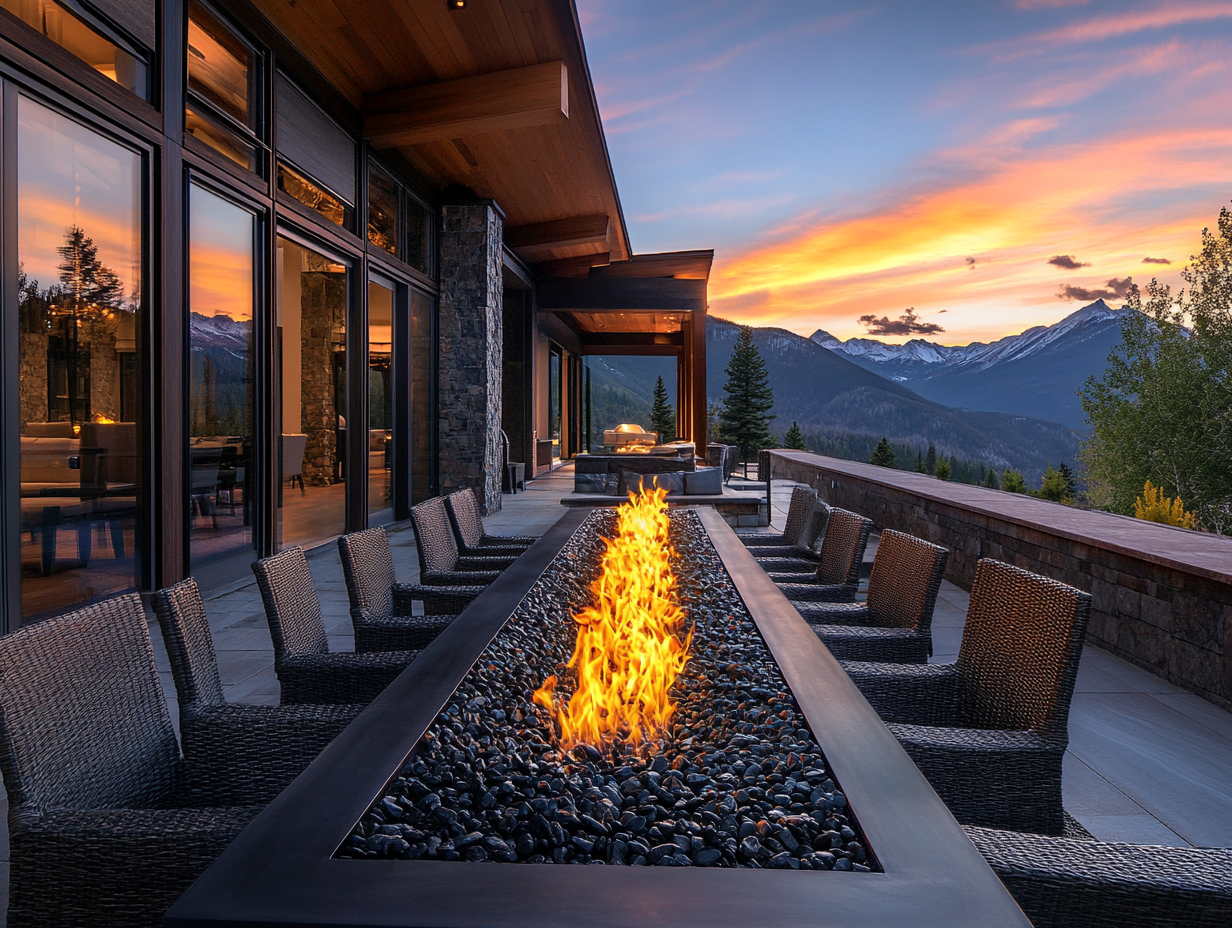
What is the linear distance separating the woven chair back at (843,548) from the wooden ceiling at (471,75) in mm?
4104

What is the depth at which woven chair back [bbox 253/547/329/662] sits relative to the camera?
183cm

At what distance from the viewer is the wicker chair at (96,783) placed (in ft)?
3.27

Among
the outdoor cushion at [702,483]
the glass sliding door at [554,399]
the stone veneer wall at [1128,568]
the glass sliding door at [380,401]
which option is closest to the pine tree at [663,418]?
the glass sliding door at [554,399]

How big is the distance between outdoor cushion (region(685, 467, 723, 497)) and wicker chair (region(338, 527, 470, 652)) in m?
4.95

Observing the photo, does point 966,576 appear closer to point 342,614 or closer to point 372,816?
point 342,614

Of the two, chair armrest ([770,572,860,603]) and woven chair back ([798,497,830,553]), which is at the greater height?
woven chair back ([798,497,830,553])

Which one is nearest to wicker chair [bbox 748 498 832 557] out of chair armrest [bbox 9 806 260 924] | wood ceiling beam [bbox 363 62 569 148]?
chair armrest [bbox 9 806 260 924]

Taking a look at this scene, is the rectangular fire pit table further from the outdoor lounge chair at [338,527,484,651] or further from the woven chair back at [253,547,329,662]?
the outdoor lounge chair at [338,527,484,651]

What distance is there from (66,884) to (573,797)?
74 cm

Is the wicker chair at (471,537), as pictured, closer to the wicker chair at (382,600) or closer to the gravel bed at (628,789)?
the wicker chair at (382,600)

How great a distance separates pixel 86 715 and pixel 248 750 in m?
0.30

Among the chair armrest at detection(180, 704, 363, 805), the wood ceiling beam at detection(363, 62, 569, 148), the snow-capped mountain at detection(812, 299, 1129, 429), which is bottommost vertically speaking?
the chair armrest at detection(180, 704, 363, 805)

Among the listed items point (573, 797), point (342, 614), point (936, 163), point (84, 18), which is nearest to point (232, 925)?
point (573, 797)

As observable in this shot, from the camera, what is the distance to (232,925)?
76 cm
